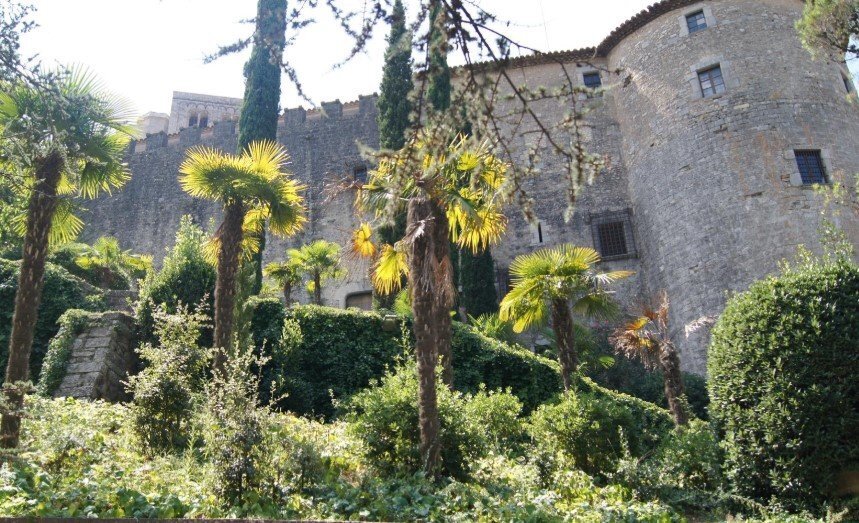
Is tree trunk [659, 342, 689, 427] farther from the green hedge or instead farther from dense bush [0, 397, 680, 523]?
dense bush [0, 397, 680, 523]

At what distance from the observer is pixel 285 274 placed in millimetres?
20281

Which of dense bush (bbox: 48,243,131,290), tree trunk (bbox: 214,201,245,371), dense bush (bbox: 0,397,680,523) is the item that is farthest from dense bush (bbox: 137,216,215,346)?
dense bush (bbox: 48,243,131,290)

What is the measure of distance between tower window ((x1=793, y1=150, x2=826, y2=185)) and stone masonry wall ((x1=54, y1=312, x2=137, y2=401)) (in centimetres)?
1564

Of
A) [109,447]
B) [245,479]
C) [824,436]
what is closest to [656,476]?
[824,436]

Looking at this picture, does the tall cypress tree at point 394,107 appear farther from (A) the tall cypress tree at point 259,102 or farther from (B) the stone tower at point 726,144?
(B) the stone tower at point 726,144

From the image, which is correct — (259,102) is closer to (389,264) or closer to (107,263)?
(107,263)

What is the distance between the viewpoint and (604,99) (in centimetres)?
440

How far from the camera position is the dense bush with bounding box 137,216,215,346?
13.3 m

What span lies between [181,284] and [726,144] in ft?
44.3

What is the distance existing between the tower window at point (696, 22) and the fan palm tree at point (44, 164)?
1547 centimetres

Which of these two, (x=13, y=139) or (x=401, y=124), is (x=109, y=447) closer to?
(x=13, y=139)

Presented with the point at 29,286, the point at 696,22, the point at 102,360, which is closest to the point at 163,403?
the point at 29,286

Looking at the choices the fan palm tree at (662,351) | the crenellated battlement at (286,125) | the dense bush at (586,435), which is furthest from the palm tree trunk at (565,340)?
the crenellated battlement at (286,125)

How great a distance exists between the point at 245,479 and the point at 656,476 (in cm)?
441
